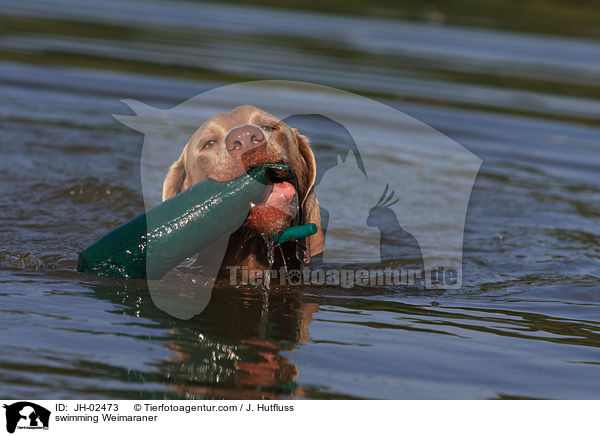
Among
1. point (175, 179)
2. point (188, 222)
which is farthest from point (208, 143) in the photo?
point (188, 222)

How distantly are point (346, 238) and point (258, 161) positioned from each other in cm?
252

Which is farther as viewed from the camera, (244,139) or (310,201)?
(310,201)

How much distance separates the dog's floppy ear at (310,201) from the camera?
557 centimetres

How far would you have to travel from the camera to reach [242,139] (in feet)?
16.1

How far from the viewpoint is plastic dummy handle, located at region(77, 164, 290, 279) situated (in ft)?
16.0

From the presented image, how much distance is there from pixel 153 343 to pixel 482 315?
1.97m

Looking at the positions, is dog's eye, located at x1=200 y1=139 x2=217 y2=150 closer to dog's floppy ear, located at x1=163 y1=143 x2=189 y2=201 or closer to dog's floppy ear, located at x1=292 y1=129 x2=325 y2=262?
dog's floppy ear, located at x1=163 y1=143 x2=189 y2=201

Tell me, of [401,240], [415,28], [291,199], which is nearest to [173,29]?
[415,28]

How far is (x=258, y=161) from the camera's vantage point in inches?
195

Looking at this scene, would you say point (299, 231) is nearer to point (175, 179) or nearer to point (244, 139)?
point (244, 139)

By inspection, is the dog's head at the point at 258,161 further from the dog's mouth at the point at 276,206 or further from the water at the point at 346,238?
the water at the point at 346,238
